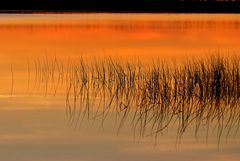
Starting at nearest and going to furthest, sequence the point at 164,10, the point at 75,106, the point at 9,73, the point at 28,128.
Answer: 1. the point at 28,128
2. the point at 75,106
3. the point at 9,73
4. the point at 164,10

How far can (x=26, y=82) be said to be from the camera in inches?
560

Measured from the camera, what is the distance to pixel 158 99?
37.2ft

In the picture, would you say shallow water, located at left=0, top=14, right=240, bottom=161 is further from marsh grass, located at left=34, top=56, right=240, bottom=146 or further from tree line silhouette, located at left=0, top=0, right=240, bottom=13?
tree line silhouette, located at left=0, top=0, right=240, bottom=13

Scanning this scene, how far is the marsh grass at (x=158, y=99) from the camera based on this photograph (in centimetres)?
1021

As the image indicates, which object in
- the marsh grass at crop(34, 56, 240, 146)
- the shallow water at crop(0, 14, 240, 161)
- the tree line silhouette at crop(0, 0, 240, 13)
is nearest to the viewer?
the shallow water at crop(0, 14, 240, 161)

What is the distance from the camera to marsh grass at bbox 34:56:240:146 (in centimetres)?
1021

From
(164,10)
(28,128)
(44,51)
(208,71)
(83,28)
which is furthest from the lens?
(164,10)

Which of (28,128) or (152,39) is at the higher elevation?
(152,39)

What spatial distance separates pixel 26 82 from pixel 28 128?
4.24 m

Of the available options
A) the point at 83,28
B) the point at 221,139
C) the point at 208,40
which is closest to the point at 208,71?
the point at 221,139

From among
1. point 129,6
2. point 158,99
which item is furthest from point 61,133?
point 129,6

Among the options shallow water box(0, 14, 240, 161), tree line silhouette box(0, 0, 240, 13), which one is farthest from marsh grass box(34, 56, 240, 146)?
tree line silhouette box(0, 0, 240, 13)

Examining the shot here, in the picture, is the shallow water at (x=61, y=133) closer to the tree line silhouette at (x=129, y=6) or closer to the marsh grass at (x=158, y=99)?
the marsh grass at (x=158, y=99)

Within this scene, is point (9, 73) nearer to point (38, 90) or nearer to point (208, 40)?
point (38, 90)
